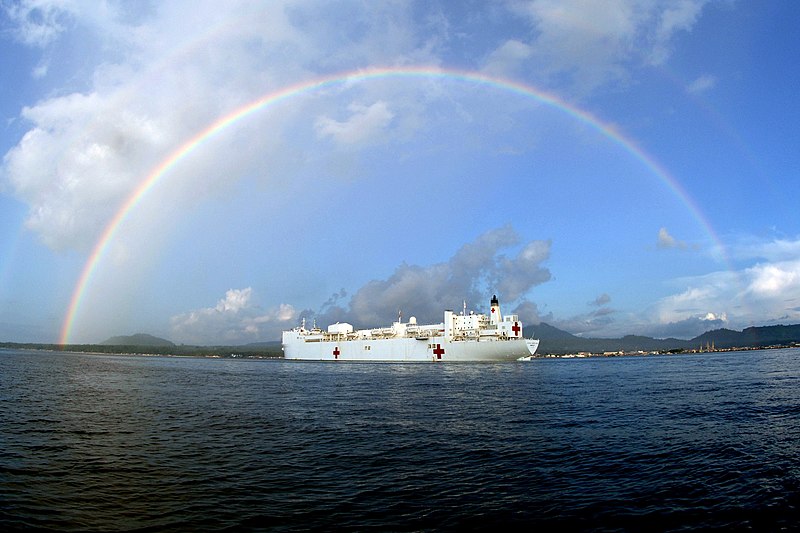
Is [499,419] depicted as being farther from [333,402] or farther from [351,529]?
[351,529]

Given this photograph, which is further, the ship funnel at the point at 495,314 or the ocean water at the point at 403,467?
the ship funnel at the point at 495,314

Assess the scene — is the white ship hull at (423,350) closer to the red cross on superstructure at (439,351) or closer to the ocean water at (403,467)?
the red cross on superstructure at (439,351)

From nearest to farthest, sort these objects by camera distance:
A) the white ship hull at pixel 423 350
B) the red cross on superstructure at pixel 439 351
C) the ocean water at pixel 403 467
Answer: the ocean water at pixel 403 467, the white ship hull at pixel 423 350, the red cross on superstructure at pixel 439 351

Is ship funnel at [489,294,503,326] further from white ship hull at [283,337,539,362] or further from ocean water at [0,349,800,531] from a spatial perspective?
ocean water at [0,349,800,531]

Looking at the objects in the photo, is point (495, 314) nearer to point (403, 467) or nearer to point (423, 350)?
point (423, 350)

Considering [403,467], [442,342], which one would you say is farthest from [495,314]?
[403,467]

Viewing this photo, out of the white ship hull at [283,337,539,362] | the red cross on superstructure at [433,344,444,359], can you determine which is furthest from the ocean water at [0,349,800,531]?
the red cross on superstructure at [433,344,444,359]

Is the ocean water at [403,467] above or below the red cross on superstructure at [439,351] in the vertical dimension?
above

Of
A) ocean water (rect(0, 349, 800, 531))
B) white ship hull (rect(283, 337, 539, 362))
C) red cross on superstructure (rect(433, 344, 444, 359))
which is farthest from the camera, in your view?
red cross on superstructure (rect(433, 344, 444, 359))

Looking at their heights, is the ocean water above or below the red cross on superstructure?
above

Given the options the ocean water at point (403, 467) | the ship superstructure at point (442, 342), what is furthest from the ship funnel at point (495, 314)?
the ocean water at point (403, 467)
